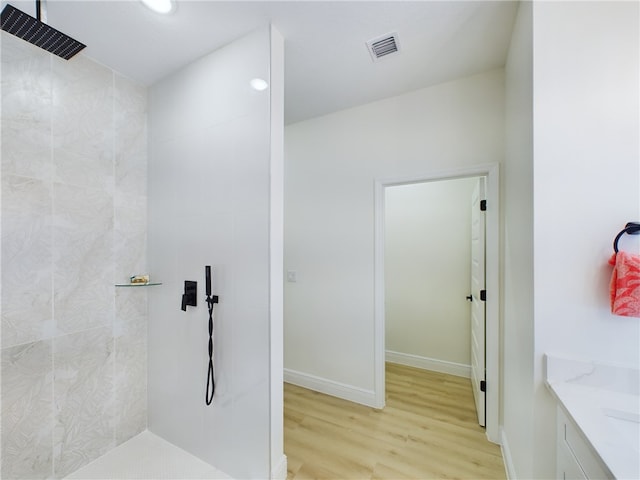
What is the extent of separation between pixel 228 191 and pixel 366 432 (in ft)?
6.66

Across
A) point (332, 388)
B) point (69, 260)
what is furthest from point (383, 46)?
point (332, 388)

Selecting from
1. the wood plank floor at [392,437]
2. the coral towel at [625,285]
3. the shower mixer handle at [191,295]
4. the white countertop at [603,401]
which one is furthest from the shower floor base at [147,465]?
the coral towel at [625,285]

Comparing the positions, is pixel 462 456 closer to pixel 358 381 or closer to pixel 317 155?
pixel 358 381

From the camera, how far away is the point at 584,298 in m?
1.09

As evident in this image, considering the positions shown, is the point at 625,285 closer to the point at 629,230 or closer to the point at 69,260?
the point at 629,230

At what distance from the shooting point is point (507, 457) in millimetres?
1691

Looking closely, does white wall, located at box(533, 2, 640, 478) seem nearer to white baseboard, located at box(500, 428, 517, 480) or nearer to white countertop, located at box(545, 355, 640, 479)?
white countertop, located at box(545, 355, 640, 479)

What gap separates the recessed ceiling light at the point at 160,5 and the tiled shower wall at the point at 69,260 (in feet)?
2.39

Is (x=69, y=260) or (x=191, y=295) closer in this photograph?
(x=69, y=260)

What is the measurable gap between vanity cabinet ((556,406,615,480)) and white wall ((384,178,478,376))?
2041 millimetres

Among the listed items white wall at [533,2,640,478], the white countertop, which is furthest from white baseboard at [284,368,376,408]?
the white countertop

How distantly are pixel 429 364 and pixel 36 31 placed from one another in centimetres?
395

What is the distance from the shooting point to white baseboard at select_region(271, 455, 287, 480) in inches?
58.9

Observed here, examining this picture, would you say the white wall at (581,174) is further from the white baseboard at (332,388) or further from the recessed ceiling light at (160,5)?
the recessed ceiling light at (160,5)
